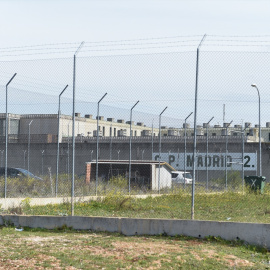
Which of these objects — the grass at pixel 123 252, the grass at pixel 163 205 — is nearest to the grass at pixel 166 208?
the grass at pixel 163 205

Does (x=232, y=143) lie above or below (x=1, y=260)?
above

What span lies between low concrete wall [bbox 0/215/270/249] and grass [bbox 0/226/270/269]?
19 centimetres

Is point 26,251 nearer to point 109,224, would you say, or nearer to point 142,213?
point 109,224

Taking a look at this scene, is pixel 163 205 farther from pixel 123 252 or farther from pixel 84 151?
pixel 84 151

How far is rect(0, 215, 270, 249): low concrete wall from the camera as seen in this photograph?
12.7m

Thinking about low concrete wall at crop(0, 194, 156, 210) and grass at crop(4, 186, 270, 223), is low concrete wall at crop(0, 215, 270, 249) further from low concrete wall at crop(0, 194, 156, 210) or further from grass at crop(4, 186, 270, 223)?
low concrete wall at crop(0, 194, 156, 210)


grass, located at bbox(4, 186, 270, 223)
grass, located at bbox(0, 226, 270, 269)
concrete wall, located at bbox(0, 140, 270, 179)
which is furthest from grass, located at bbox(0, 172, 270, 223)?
concrete wall, located at bbox(0, 140, 270, 179)

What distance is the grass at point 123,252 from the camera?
10.4m

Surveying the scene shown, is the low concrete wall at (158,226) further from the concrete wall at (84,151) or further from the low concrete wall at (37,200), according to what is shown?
the concrete wall at (84,151)

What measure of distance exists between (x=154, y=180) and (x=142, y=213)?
12.1 metres

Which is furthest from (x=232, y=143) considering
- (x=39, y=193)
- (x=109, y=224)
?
(x=109, y=224)

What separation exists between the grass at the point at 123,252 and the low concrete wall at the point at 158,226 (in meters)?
0.19

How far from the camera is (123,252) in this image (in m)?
11.4

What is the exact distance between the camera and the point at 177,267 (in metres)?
10.3
